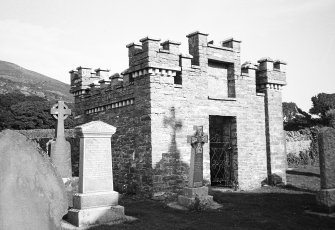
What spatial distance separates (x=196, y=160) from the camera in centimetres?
1017

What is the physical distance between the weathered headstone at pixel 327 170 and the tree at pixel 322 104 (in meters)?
26.4

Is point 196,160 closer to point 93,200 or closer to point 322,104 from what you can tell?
point 93,200

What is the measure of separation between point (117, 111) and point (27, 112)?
90.1ft

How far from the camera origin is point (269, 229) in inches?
295

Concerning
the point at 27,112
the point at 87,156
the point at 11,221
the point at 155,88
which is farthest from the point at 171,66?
the point at 27,112

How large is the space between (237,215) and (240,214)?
0.17m

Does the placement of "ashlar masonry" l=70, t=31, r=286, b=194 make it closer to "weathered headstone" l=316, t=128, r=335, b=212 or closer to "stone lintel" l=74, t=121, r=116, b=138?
"stone lintel" l=74, t=121, r=116, b=138

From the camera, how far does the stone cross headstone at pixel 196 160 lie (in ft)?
32.6

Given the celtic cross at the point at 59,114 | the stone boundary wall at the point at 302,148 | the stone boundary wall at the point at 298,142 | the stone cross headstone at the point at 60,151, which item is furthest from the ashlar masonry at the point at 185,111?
the stone boundary wall at the point at 298,142

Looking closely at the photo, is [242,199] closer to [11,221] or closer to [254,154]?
[254,154]

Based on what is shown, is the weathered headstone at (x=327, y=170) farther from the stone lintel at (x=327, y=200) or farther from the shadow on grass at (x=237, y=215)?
the shadow on grass at (x=237, y=215)

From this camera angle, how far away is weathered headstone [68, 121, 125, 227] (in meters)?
7.75

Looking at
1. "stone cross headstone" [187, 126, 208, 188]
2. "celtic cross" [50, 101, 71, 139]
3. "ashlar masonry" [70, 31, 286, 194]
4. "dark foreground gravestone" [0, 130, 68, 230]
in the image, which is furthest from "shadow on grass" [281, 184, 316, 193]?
"dark foreground gravestone" [0, 130, 68, 230]

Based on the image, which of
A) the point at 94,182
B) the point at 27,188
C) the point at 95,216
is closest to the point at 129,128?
the point at 94,182
